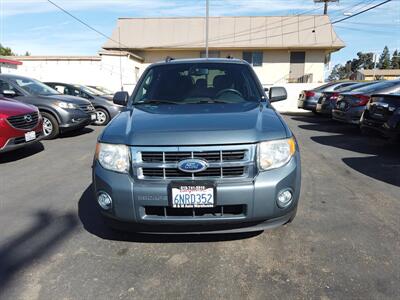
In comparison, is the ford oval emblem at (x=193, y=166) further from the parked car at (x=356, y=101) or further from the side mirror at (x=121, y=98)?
the parked car at (x=356, y=101)

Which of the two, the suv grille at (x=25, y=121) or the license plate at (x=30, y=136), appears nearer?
the suv grille at (x=25, y=121)

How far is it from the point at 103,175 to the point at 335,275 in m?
2.02

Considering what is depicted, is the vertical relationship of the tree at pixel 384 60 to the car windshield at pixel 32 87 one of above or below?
above

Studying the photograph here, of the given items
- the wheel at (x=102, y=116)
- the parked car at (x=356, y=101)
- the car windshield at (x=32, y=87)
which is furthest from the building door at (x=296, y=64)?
the car windshield at (x=32, y=87)

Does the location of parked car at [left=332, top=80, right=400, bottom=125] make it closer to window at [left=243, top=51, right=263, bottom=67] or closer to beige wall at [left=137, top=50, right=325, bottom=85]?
beige wall at [left=137, top=50, right=325, bottom=85]

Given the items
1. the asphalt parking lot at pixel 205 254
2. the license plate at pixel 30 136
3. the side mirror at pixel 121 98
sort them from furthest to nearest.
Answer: the license plate at pixel 30 136 < the side mirror at pixel 121 98 < the asphalt parking lot at pixel 205 254

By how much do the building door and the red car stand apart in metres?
24.1

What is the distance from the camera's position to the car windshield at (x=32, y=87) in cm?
950

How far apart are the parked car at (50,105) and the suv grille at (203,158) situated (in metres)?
6.85

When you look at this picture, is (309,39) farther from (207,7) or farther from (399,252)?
(399,252)

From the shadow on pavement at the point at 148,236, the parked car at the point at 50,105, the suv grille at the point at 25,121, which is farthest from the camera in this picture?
the parked car at the point at 50,105

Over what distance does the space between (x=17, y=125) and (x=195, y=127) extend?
15.9 feet

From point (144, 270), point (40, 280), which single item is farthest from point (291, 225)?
point (40, 280)

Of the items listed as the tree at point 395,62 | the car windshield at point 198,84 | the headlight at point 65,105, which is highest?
the tree at point 395,62
